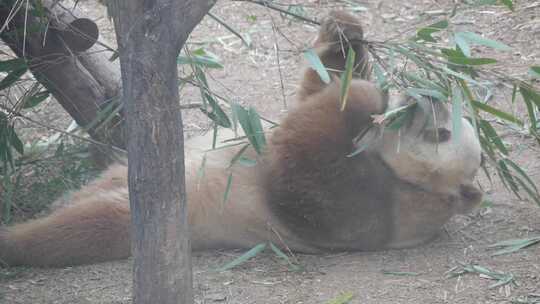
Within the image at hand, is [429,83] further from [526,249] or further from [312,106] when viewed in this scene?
[526,249]

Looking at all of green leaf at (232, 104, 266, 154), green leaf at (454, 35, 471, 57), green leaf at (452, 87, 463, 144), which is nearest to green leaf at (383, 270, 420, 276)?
green leaf at (452, 87, 463, 144)

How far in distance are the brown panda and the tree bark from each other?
112 centimetres

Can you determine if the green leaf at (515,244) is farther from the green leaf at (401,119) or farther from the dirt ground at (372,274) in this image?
the green leaf at (401,119)

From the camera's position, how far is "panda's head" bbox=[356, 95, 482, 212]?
3.61 m

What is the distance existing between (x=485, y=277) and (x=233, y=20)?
3.83 metres

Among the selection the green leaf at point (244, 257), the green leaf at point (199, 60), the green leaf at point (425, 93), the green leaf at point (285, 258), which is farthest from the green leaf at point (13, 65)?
the green leaf at point (425, 93)

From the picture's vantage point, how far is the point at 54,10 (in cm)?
360

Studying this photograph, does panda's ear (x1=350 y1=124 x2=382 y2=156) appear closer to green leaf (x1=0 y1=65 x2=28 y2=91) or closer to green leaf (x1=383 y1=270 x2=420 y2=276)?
green leaf (x1=383 y1=270 x2=420 y2=276)

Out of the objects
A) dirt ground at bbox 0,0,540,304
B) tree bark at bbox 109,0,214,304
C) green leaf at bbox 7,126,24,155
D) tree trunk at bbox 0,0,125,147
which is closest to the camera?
tree bark at bbox 109,0,214,304

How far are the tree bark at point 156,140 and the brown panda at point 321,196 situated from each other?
3.67 ft

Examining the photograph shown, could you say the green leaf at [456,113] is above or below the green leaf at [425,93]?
below

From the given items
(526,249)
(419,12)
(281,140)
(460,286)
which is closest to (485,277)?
(460,286)

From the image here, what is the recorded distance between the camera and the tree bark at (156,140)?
2.26 meters

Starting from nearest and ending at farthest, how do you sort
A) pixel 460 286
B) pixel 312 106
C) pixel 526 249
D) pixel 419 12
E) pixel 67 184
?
pixel 460 286 → pixel 526 249 → pixel 312 106 → pixel 67 184 → pixel 419 12
